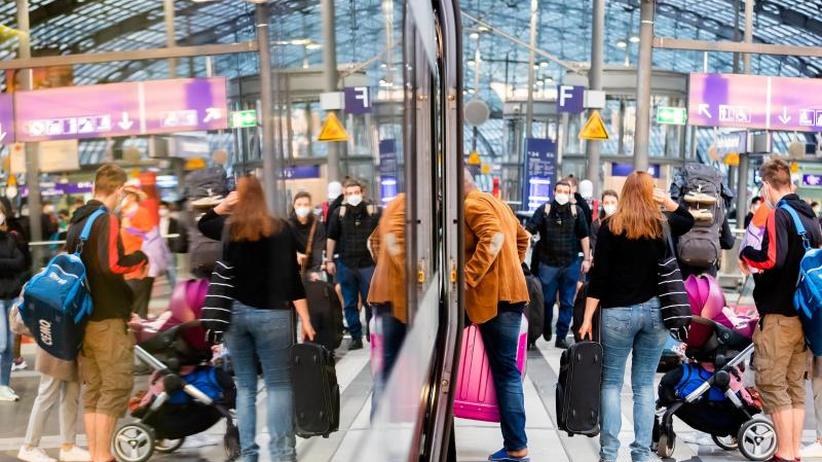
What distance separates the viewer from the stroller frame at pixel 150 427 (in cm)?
62

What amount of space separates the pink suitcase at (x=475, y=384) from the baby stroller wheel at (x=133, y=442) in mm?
3818

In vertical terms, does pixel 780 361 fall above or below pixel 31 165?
below

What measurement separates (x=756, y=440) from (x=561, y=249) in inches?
141

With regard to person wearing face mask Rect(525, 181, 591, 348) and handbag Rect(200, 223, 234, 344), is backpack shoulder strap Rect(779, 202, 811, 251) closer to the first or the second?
person wearing face mask Rect(525, 181, 591, 348)

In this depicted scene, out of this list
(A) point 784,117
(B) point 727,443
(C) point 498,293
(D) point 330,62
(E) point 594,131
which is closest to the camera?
(D) point 330,62

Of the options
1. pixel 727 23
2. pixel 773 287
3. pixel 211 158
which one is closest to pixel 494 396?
pixel 773 287

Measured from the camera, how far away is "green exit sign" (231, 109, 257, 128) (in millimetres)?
760

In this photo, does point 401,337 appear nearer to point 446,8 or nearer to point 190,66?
point 190,66

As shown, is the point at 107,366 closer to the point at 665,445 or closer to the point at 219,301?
the point at 219,301

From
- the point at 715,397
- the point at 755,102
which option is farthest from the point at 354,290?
the point at 755,102

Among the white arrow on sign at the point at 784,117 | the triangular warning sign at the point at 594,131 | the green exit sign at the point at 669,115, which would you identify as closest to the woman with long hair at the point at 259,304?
the white arrow on sign at the point at 784,117

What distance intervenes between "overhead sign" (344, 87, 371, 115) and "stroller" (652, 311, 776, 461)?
12.2 ft

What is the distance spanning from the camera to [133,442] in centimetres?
63

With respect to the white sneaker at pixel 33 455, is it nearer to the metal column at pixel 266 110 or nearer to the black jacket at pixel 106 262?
the black jacket at pixel 106 262
